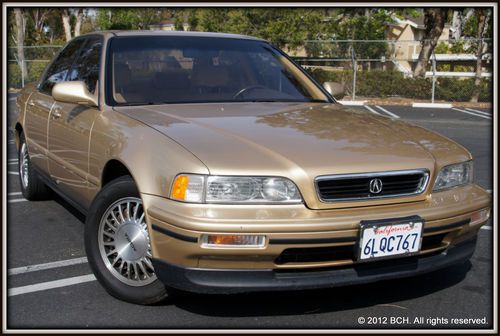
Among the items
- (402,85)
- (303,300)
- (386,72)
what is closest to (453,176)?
(303,300)

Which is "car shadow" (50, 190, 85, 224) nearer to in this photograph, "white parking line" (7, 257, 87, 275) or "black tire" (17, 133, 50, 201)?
"black tire" (17, 133, 50, 201)

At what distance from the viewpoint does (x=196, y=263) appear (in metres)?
2.89

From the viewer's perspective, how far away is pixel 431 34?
23.8 m

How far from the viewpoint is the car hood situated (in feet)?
9.64

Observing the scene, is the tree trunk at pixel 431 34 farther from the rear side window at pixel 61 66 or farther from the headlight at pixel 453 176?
the headlight at pixel 453 176

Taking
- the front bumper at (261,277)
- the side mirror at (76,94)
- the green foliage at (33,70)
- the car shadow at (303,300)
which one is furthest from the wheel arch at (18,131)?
the green foliage at (33,70)

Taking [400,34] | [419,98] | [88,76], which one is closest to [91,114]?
[88,76]

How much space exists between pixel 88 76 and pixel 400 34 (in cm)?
3901

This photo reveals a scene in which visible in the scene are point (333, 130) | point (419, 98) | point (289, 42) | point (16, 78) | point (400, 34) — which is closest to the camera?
point (333, 130)

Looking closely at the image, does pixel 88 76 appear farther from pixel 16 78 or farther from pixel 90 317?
pixel 16 78

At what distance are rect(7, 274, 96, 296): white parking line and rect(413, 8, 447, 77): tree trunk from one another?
20.1 m

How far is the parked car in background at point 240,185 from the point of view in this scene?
2.86 meters

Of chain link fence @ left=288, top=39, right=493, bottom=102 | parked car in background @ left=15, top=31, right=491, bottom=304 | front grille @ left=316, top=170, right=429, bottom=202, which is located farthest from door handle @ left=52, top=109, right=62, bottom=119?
chain link fence @ left=288, top=39, right=493, bottom=102

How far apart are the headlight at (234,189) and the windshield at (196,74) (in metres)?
1.25
